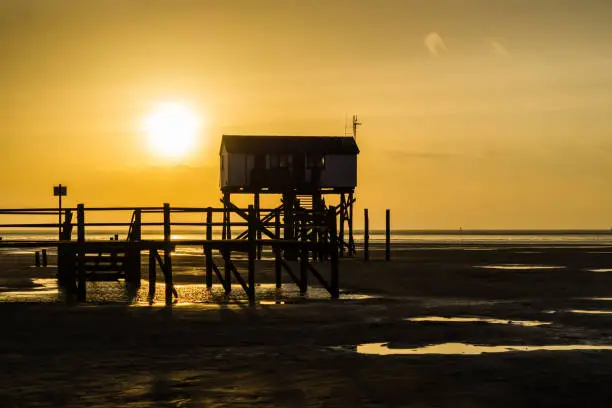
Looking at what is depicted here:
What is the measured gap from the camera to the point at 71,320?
838 inches

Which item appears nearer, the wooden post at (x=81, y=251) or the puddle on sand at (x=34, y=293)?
the wooden post at (x=81, y=251)

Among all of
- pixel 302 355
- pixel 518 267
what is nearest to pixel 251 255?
pixel 302 355

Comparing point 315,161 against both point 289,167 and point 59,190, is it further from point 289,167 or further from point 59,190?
point 59,190

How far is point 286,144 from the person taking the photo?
201 feet

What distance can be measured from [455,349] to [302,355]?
268 centimetres

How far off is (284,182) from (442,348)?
142 feet

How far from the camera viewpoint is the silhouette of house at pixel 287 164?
197 feet

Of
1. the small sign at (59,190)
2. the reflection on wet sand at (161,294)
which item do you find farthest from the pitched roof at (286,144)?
the reflection on wet sand at (161,294)

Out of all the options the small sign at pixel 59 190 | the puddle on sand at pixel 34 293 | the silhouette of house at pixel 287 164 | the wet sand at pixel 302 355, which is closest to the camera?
the wet sand at pixel 302 355

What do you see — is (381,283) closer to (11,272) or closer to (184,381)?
(11,272)

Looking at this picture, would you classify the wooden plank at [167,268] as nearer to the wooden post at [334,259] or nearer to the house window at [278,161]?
the wooden post at [334,259]

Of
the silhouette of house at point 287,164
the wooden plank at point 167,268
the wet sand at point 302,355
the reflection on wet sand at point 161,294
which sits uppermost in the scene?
the silhouette of house at point 287,164

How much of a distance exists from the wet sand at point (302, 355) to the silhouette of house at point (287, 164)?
1230 inches

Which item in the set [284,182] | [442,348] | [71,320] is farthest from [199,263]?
[442,348]
